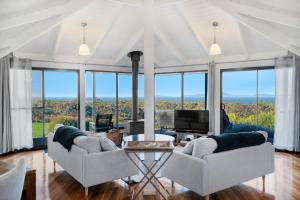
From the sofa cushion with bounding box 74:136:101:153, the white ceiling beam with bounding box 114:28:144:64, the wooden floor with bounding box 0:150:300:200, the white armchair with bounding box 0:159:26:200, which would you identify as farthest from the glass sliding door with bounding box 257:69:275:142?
the white armchair with bounding box 0:159:26:200

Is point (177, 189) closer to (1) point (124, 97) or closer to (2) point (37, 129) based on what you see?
(2) point (37, 129)

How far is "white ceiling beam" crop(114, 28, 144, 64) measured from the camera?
628 centimetres

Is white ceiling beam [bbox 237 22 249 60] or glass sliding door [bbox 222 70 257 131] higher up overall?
white ceiling beam [bbox 237 22 249 60]

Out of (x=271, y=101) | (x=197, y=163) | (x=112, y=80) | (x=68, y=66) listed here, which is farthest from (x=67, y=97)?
(x=271, y=101)

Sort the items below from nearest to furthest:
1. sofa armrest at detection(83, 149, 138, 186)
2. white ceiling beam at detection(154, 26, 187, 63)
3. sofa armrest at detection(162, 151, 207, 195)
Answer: sofa armrest at detection(162, 151, 207, 195)
sofa armrest at detection(83, 149, 138, 186)
white ceiling beam at detection(154, 26, 187, 63)

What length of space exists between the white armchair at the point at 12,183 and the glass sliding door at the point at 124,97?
6389 millimetres

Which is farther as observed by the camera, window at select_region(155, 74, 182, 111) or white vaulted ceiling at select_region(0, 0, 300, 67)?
window at select_region(155, 74, 182, 111)

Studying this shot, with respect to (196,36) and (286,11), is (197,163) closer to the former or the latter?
(286,11)

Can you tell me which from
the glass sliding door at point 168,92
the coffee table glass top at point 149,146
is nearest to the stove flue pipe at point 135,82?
the glass sliding door at point 168,92

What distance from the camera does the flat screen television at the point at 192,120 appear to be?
644 centimetres

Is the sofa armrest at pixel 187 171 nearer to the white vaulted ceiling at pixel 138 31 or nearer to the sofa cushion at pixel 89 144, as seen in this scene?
the sofa cushion at pixel 89 144

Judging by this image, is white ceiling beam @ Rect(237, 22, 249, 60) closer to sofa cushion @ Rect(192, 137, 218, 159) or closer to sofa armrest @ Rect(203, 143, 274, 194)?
sofa armrest @ Rect(203, 143, 274, 194)

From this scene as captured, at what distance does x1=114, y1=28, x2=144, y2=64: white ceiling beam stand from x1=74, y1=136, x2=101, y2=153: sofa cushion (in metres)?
3.66

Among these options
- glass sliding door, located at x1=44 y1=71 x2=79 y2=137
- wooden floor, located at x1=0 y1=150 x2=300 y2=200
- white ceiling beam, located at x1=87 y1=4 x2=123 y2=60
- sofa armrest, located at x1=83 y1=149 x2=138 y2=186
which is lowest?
wooden floor, located at x1=0 y1=150 x2=300 y2=200
